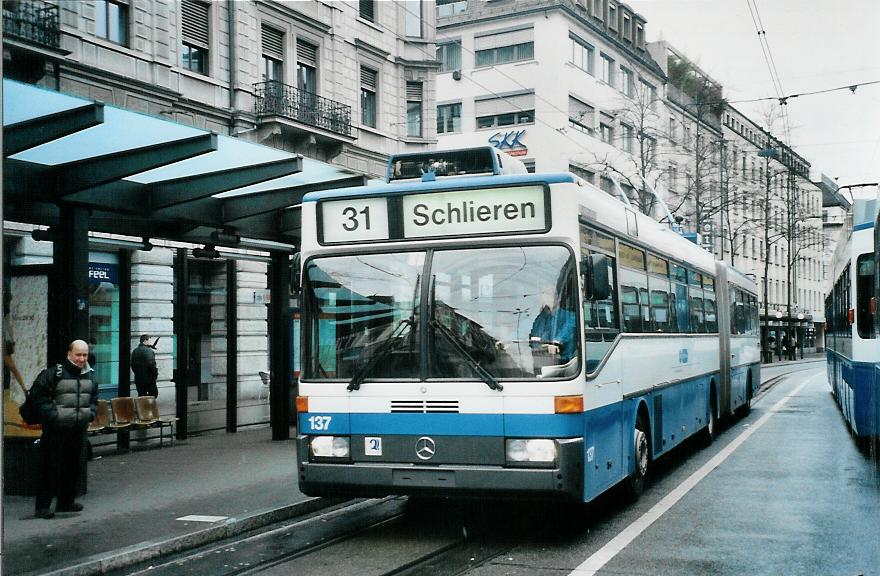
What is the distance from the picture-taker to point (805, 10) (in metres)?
9.16

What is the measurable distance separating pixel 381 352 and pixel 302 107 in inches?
613

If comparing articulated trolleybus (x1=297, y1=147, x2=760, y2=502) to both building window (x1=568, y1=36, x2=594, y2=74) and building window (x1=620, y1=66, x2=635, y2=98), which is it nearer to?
building window (x1=568, y1=36, x2=594, y2=74)

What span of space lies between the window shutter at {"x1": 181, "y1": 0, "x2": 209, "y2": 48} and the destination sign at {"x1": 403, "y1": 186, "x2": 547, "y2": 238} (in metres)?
13.1

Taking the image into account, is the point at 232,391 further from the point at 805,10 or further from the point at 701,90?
the point at 701,90

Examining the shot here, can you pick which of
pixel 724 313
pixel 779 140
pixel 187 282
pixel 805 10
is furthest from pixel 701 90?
pixel 805 10

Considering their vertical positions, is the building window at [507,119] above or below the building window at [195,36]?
above

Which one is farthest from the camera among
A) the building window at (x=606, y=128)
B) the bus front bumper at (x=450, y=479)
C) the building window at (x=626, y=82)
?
the building window at (x=606, y=128)

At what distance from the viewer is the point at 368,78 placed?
2630 cm

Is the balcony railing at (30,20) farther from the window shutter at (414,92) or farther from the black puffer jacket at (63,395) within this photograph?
the window shutter at (414,92)

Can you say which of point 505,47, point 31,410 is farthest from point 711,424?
point 505,47

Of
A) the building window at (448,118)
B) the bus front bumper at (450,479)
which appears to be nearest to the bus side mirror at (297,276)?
the bus front bumper at (450,479)

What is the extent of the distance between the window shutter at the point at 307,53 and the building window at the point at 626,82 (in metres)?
15.6

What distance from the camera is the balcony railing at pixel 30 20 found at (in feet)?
16.4

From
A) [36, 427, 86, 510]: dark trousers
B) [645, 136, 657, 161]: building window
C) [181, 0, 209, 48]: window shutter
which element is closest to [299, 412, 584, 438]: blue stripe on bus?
[36, 427, 86, 510]: dark trousers
